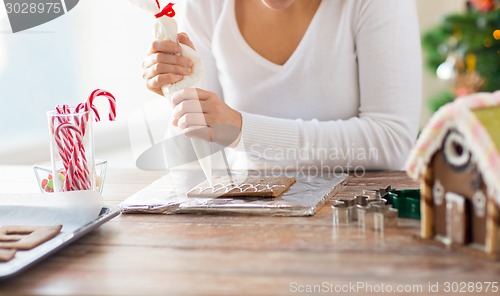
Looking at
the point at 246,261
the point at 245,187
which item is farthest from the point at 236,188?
the point at 246,261

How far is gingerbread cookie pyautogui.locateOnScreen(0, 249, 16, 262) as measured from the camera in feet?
3.20

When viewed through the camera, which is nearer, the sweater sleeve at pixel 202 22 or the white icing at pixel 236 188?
the white icing at pixel 236 188

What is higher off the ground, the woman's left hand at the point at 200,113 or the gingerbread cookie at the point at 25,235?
the woman's left hand at the point at 200,113

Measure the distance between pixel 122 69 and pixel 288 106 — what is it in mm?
2016

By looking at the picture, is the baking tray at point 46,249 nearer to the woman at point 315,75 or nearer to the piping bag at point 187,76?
the piping bag at point 187,76

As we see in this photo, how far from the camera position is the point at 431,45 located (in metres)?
3.45

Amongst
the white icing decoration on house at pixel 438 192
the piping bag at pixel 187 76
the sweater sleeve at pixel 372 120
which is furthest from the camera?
the sweater sleeve at pixel 372 120

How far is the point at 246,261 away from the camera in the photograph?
0.96 metres

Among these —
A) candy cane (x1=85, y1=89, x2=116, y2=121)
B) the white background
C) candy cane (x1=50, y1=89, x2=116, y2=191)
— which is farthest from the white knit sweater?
the white background

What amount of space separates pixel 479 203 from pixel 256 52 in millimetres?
1063

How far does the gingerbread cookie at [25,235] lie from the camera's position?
1.03 metres

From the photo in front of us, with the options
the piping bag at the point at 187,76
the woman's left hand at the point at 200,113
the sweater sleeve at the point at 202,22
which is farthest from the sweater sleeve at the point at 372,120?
the sweater sleeve at the point at 202,22

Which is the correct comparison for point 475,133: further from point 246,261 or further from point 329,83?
point 329,83

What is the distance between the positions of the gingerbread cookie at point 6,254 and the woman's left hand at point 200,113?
0.55m
